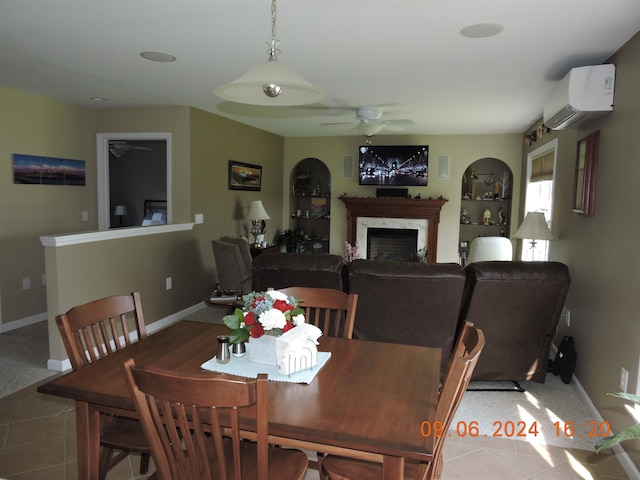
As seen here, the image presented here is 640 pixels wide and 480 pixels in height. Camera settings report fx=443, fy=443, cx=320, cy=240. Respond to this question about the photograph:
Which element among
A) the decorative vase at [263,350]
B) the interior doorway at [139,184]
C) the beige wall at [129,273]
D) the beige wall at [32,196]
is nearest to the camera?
the decorative vase at [263,350]

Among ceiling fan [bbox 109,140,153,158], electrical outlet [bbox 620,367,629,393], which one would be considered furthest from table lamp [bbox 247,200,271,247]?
electrical outlet [bbox 620,367,629,393]

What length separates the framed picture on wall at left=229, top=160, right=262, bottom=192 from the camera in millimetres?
6195

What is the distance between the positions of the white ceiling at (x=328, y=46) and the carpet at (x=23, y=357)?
8.07 ft

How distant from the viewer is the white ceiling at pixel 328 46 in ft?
7.99

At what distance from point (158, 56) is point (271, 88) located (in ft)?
6.47

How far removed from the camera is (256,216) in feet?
20.9

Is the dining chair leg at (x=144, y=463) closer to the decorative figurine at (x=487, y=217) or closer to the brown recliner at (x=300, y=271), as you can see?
the brown recliner at (x=300, y=271)

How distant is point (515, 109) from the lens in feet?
16.4

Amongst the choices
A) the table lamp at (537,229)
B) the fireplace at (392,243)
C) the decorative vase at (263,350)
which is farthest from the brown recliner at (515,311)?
the fireplace at (392,243)

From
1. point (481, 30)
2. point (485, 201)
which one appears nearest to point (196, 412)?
point (481, 30)

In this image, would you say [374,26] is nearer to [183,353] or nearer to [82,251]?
[183,353]

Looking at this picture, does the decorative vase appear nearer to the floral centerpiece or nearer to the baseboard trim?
the floral centerpiece

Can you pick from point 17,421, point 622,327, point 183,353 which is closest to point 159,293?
point 17,421

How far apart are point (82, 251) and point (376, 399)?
3174 millimetres
